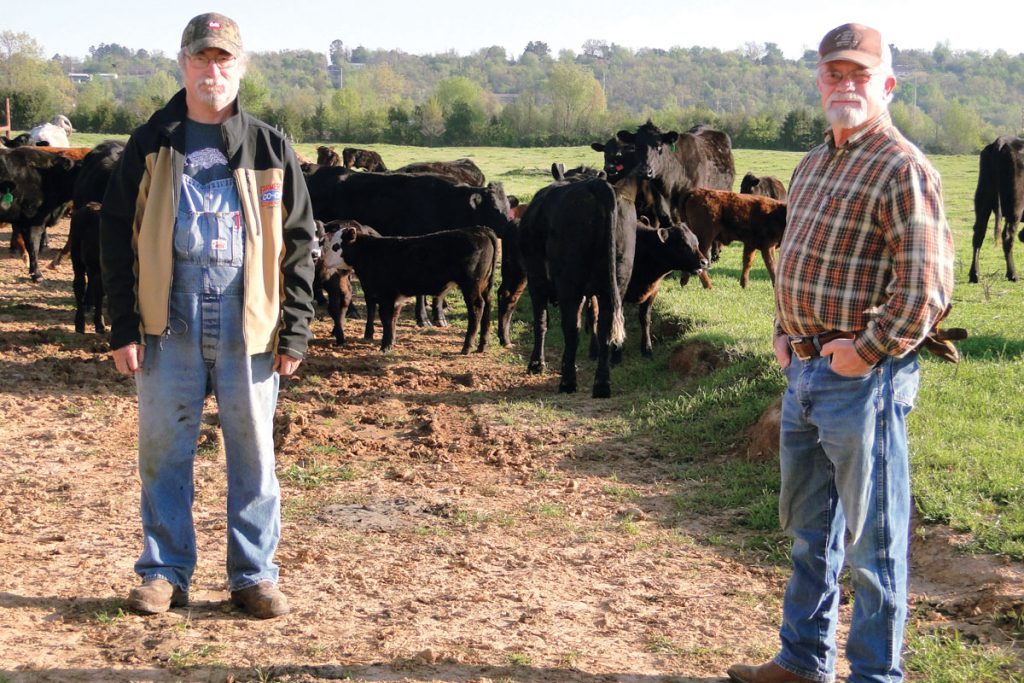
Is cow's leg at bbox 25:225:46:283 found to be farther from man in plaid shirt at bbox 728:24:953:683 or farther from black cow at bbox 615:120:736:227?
man in plaid shirt at bbox 728:24:953:683

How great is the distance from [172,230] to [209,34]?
80cm

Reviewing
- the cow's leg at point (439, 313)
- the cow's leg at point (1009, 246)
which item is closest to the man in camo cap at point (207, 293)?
the cow's leg at point (439, 313)

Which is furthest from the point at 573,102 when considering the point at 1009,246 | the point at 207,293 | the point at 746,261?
the point at 207,293

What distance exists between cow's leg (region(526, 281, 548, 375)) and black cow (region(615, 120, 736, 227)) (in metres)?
4.79

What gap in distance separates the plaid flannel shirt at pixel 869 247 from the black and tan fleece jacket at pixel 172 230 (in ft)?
6.96

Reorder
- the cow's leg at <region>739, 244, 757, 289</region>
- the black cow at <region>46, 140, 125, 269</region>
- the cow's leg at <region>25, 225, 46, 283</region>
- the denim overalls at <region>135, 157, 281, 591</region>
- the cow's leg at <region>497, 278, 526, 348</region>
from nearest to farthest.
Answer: the denim overalls at <region>135, 157, 281, 591</region>
the cow's leg at <region>497, 278, 526, 348</region>
the black cow at <region>46, 140, 125, 269</region>
the cow's leg at <region>739, 244, 757, 289</region>
the cow's leg at <region>25, 225, 46, 283</region>

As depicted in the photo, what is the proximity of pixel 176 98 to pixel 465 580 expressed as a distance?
2621 millimetres

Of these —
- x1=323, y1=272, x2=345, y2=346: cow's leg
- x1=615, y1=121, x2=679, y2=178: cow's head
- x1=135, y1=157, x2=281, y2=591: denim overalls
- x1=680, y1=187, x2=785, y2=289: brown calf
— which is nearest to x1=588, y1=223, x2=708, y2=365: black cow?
x1=323, y1=272, x2=345, y2=346: cow's leg

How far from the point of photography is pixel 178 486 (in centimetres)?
496

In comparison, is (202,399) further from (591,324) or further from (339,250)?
(591,324)

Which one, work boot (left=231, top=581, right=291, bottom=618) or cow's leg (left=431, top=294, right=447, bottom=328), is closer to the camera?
work boot (left=231, top=581, right=291, bottom=618)

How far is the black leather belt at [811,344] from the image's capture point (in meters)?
3.89

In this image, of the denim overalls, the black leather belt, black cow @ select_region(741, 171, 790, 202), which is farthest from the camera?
black cow @ select_region(741, 171, 790, 202)

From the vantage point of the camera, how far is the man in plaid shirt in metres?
3.66
